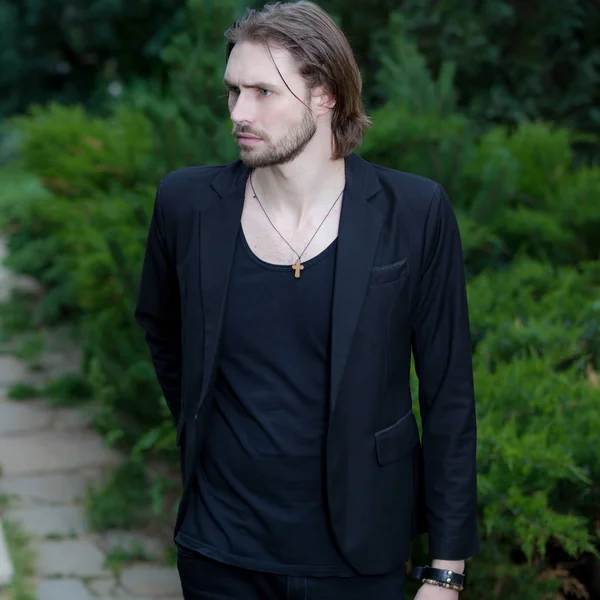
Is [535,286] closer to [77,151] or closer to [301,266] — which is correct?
[301,266]

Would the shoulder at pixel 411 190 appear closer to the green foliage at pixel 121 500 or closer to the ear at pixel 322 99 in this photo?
the ear at pixel 322 99

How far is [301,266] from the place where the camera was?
2.31 m

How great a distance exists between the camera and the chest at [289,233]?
2355mm

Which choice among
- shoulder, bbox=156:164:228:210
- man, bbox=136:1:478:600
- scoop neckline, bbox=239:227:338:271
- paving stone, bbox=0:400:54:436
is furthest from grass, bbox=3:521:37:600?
scoop neckline, bbox=239:227:338:271

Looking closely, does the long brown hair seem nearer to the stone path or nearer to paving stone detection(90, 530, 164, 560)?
the stone path

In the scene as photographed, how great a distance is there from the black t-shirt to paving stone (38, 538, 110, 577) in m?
2.38

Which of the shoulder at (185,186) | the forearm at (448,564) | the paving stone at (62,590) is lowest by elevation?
the paving stone at (62,590)

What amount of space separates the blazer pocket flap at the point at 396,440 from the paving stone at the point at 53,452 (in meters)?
3.46

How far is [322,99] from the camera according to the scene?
7.78ft

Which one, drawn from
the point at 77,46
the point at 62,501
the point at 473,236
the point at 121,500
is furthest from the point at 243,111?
the point at 77,46

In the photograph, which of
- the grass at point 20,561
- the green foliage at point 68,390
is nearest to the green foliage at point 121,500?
the grass at point 20,561

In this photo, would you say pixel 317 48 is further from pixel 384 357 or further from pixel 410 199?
pixel 384 357

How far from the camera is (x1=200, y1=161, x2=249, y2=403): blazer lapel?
7.64ft

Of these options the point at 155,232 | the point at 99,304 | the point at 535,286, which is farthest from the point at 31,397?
the point at 155,232
